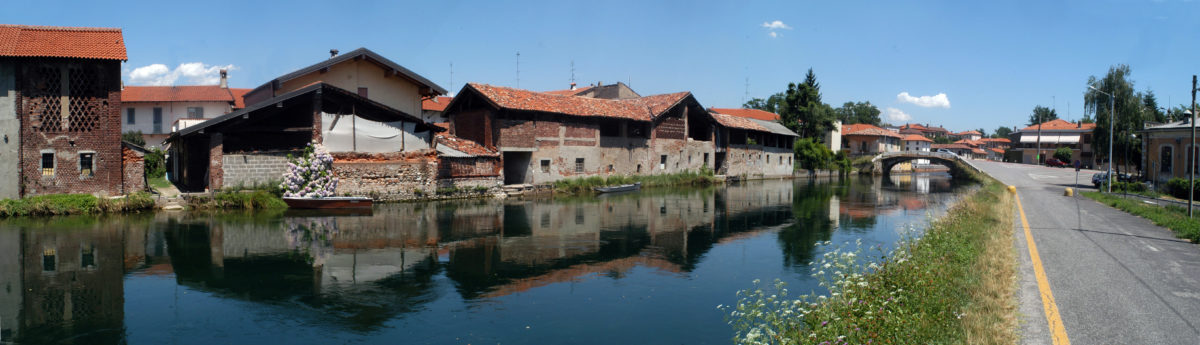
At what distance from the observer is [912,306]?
757 centimetres

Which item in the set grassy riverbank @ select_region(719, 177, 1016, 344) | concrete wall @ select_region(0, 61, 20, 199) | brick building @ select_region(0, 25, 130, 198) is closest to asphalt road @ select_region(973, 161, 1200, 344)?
grassy riverbank @ select_region(719, 177, 1016, 344)

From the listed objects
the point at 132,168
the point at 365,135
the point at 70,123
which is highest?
the point at 70,123

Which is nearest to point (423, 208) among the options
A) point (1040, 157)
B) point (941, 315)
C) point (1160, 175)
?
point (941, 315)

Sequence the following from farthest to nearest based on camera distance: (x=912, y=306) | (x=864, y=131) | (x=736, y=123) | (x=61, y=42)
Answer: (x=864, y=131) → (x=736, y=123) → (x=61, y=42) → (x=912, y=306)

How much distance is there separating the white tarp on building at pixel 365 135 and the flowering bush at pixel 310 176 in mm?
967

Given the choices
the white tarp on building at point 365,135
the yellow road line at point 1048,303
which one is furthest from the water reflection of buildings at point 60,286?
the yellow road line at point 1048,303

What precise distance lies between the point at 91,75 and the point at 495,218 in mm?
13241

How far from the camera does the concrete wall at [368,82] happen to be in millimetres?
28312

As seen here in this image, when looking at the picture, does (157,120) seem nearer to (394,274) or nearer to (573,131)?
(573,131)

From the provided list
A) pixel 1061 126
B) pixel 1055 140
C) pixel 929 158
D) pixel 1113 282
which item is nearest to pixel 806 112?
pixel 929 158

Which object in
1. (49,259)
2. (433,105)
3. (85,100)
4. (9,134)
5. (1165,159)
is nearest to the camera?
(49,259)

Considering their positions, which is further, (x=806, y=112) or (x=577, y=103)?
(x=806, y=112)

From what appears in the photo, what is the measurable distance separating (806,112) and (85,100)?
50497 mm

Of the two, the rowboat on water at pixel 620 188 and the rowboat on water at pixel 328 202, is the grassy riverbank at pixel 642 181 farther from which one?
the rowboat on water at pixel 328 202
